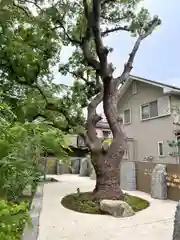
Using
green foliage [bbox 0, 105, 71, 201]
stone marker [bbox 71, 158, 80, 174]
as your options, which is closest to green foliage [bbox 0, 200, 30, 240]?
Answer: green foliage [bbox 0, 105, 71, 201]

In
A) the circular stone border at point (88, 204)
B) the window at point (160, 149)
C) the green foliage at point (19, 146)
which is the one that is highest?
the window at point (160, 149)

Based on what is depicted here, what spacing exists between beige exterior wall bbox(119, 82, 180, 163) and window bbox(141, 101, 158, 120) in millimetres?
260

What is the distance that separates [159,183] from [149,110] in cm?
811

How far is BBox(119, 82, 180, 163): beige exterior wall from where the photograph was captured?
14.2 metres

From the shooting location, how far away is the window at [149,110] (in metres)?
15.1

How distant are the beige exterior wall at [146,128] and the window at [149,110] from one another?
260 millimetres

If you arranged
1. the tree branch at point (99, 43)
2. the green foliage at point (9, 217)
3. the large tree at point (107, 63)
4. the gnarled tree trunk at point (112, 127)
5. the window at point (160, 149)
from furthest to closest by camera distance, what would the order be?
the window at point (160, 149), the large tree at point (107, 63), the gnarled tree trunk at point (112, 127), the tree branch at point (99, 43), the green foliage at point (9, 217)

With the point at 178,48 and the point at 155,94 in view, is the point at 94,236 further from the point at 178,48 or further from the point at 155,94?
the point at 178,48

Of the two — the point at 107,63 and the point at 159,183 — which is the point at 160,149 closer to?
the point at 159,183

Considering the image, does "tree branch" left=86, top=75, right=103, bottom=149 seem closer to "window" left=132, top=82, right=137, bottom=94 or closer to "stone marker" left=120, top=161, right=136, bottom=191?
"stone marker" left=120, top=161, right=136, bottom=191

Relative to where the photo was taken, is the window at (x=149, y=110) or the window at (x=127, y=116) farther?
the window at (x=127, y=116)

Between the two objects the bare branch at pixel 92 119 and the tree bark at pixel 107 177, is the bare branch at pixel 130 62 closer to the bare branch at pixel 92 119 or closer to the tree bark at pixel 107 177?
the bare branch at pixel 92 119

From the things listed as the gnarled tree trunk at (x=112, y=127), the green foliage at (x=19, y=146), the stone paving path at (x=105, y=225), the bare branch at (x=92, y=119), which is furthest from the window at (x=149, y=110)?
the green foliage at (x=19, y=146)

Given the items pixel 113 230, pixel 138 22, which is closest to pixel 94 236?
pixel 113 230
